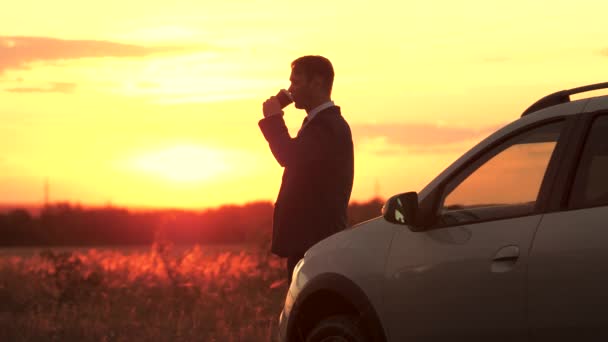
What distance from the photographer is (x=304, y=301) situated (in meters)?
7.50

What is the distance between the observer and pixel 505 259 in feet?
19.8

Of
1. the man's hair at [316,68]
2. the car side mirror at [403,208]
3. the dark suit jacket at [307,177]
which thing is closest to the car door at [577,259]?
the car side mirror at [403,208]

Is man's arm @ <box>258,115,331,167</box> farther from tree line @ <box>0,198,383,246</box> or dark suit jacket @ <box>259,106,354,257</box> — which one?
tree line @ <box>0,198,383,246</box>

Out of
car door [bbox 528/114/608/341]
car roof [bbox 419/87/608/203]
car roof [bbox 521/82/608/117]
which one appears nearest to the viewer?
car door [bbox 528/114/608/341]

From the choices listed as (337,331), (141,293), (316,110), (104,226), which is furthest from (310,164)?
(104,226)

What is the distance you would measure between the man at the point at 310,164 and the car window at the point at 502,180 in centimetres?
178

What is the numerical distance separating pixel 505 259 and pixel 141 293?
474 inches

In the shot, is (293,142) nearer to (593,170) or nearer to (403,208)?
(403,208)

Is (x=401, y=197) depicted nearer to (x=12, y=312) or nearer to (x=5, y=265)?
(x=12, y=312)

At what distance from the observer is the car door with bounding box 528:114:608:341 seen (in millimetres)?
5543

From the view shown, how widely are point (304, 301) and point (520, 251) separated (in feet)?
6.14

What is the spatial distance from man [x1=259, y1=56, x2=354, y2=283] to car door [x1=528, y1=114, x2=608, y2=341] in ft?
8.75

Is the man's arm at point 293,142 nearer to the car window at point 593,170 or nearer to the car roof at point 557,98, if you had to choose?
the car roof at point 557,98

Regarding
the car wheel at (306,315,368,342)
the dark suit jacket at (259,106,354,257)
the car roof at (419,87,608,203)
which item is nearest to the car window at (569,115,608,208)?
the car roof at (419,87,608,203)
